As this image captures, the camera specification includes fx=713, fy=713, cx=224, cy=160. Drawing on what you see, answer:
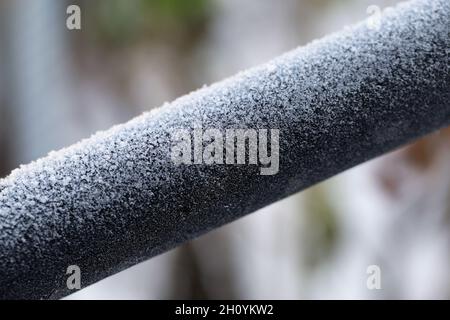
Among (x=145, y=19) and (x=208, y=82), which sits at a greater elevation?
(x=145, y=19)

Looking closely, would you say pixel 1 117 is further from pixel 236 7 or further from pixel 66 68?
pixel 236 7

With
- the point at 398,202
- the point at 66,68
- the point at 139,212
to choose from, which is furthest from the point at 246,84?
the point at 66,68

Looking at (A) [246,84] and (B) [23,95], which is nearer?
(A) [246,84]

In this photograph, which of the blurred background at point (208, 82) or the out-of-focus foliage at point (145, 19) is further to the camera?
the out-of-focus foliage at point (145, 19)

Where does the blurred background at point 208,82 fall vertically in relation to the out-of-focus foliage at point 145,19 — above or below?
below

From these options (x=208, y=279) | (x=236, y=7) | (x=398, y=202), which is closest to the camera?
(x=398, y=202)

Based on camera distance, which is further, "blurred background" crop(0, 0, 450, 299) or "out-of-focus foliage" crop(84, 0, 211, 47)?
"out-of-focus foliage" crop(84, 0, 211, 47)

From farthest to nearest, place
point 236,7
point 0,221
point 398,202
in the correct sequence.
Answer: point 236,7
point 398,202
point 0,221

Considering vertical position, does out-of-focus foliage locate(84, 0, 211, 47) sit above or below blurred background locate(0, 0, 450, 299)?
above
